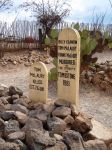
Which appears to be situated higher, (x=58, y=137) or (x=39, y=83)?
(x=39, y=83)

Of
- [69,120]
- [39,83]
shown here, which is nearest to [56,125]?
[69,120]

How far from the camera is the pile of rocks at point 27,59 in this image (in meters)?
13.8

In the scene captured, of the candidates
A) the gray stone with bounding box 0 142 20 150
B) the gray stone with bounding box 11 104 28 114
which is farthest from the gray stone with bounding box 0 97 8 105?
the gray stone with bounding box 0 142 20 150

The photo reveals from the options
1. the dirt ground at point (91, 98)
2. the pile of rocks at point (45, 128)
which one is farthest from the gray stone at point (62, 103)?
the dirt ground at point (91, 98)

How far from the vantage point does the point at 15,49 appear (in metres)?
16.3

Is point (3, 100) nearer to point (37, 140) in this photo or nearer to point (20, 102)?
point (20, 102)

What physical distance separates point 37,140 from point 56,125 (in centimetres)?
52

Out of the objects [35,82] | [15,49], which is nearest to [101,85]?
[35,82]

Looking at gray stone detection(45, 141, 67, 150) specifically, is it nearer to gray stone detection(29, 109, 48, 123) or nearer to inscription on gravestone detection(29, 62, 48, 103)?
gray stone detection(29, 109, 48, 123)

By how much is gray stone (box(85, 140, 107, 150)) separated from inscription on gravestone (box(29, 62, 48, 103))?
3.61 ft

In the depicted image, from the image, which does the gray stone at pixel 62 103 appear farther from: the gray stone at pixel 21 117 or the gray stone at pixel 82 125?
the gray stone at pixel 21 117

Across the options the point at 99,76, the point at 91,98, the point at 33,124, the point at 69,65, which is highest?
the point at 69,65

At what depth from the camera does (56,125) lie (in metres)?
4.71

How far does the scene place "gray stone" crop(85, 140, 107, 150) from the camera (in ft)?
15.2
